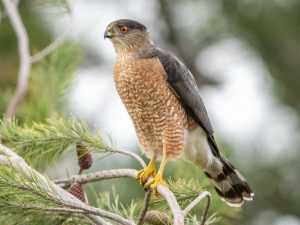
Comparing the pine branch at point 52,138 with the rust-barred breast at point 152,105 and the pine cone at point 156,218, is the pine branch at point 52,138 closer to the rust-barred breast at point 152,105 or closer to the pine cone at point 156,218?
the pine cone at point 156,218

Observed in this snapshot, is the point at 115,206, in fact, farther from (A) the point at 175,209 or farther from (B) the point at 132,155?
(A) the point at 175,209

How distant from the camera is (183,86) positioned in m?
5.27

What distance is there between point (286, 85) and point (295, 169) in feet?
3.85

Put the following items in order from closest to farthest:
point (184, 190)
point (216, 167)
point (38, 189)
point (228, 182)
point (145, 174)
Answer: point (38, 189), point (184, 190), point (145, 174), point (228, 182), point (216, 167)

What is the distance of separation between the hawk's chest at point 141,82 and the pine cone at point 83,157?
1163mm

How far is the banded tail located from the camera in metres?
5.47

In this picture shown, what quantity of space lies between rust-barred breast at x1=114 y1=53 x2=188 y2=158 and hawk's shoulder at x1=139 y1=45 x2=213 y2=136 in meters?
0.05

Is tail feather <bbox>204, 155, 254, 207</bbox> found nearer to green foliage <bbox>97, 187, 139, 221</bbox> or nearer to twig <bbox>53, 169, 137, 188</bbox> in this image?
green foliage <bbox>97, 187, 139, 221</bbox>

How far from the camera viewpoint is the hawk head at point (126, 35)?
545cm

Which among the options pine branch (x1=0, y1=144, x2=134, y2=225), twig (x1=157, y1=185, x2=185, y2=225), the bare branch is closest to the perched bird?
the bare branch

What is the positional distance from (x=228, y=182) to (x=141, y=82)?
969mm

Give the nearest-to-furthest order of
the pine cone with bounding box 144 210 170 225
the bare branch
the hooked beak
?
the pine cone with bounding box 144 210 170 225
the bare branch
the hooked beak

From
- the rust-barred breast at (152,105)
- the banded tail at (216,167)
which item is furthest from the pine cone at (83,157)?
the banded tail at (216,167)

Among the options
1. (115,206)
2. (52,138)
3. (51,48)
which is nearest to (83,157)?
(52,138)
